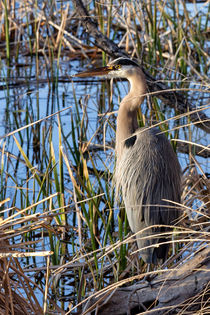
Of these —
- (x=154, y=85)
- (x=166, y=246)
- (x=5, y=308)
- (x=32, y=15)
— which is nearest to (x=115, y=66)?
(x=154, y=85)

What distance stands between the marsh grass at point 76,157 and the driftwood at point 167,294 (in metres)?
0.08

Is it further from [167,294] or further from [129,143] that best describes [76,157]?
[167,294]

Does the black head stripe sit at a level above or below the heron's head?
above

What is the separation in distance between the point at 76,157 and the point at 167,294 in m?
1.67

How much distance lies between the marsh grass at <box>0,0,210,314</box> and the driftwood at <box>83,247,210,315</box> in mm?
79

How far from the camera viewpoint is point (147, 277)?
2445 millimetres

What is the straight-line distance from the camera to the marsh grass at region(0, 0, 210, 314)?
2.23 metres

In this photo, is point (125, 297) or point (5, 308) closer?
point (5, 308)

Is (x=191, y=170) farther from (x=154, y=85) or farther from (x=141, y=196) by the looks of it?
(x=154, y=85)

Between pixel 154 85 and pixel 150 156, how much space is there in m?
1.07

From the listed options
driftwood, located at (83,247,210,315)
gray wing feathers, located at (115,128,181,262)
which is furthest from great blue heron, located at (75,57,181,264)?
driftwood, located at (83,247,210,315)

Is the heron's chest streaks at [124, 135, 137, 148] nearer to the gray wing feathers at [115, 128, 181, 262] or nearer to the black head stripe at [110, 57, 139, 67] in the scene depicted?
the gray wing feathers at [115, 128, 181, 262]

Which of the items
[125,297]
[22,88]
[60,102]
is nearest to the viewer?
[125,297]

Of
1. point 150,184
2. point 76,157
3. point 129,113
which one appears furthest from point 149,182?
point 76,157
